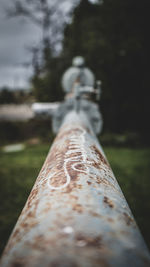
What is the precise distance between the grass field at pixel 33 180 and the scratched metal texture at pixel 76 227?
8.91 feet

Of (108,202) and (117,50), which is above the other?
(117,50)

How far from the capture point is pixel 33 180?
5363 mm

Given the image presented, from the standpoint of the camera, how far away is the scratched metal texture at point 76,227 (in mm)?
426

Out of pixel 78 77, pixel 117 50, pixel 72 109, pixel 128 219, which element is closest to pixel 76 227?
pixel 128 219

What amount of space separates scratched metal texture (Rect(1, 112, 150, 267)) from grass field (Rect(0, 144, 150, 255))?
271 centimetres

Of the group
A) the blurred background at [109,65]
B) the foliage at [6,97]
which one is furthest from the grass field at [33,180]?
the foliage at [6,97]

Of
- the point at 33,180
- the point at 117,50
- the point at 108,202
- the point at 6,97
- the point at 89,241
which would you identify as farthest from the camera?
the point at 6,97

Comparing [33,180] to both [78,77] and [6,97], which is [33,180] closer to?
[78,77]

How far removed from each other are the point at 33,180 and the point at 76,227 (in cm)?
511

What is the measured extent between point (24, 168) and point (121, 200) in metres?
6.05

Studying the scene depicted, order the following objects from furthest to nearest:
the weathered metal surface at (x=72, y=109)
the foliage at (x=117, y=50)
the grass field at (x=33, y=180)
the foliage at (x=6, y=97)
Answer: the foliage at (x=6, y=97) < the foliage at (x=117, y=50) < the grass field at (x=33, y=180) < the weathered metal surface at (x=72, y=109)

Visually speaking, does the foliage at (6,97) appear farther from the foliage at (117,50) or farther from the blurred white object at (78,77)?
the blurred white object at (78,77)

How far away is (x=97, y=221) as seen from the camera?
507 mm

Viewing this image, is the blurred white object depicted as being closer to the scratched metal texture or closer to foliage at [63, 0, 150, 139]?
the scratched metal texture
